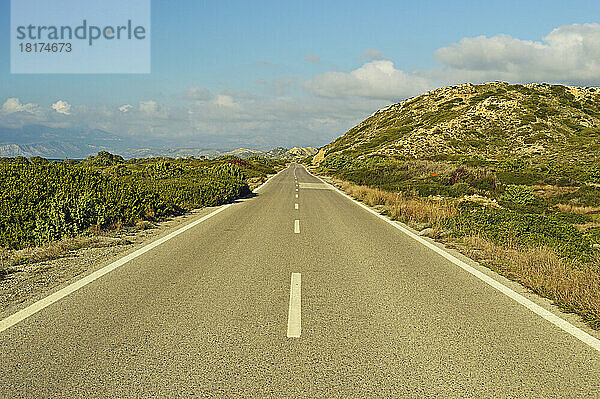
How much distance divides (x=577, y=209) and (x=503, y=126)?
70.1 metres

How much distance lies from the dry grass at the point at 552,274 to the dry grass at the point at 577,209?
1532 cm

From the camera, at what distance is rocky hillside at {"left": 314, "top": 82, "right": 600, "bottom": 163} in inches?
2847

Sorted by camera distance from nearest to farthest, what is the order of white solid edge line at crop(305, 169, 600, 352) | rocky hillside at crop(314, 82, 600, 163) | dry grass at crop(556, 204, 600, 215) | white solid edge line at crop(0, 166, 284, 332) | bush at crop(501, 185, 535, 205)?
1. white solid edge line at crop(305, 169, 600, 352)
2. white solid edge line at crop(0, 166, 284, 332)
3. dry grass at crop(556, 204, 600, 215)
4. bush at crop(501, 185, 535, 205)
5. rocky hillside at crop(314, 82, 600, 163)

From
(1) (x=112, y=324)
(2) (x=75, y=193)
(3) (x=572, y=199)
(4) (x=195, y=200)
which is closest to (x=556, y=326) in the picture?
(1) (x=112, y=324)

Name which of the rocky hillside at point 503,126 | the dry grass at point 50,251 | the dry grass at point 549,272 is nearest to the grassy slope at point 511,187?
the dry grass at point 549,272

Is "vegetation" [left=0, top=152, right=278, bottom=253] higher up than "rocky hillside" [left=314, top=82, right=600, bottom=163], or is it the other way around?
"rocky hillside" [left=314, top=82, right=600, bottom=163]

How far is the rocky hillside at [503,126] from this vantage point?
72.3 metres

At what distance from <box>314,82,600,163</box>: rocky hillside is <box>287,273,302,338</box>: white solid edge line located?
50879 mm

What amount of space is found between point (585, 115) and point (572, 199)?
81777 millimetres

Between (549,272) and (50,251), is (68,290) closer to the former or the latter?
(50,251)

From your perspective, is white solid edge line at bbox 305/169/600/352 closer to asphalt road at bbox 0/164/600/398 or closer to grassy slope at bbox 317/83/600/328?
asphalt road at bbox 0/164/600/398

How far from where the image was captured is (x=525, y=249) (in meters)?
8.74

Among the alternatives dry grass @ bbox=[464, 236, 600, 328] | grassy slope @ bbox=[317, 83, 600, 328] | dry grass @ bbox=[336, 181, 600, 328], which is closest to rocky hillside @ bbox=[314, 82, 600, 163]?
grassy slope @ bbox=[317, 83, 600, 328]

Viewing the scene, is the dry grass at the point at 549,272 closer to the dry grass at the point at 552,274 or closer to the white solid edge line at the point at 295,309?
the dry grass at the point at 552,274
